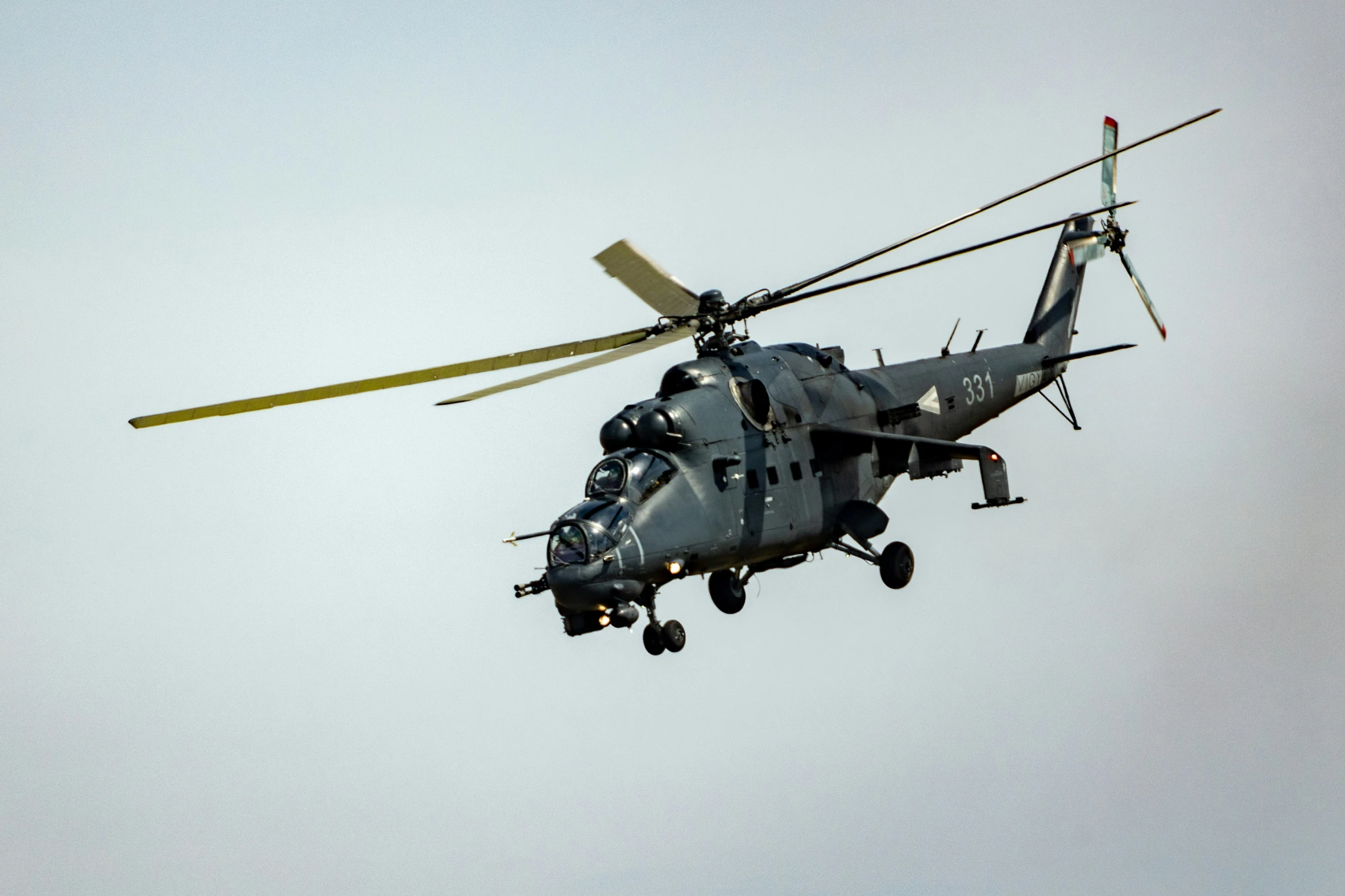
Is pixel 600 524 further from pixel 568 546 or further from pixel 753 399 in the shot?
pixel 753 399

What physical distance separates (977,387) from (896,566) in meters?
5.66

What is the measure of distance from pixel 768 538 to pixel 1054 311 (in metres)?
11.7

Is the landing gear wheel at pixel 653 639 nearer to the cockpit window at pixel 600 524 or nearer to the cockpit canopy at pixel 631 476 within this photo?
the cockpit window at pixel 600 524

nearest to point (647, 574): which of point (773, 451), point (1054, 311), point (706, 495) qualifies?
point (706, 495)

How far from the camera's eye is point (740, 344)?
28.1 meters

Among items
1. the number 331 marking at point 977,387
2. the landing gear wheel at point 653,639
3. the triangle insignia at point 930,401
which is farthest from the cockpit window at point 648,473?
the number 331 marking at point 977,387

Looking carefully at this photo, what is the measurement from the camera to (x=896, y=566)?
28.3 metres

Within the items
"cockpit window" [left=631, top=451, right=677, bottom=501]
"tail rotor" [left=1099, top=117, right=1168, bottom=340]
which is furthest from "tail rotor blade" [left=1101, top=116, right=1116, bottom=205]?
"cockpit window" [left=631, top=451, right=677, bottom=501]

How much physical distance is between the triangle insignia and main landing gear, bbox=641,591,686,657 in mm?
7928

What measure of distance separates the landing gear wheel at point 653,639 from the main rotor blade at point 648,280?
527 cm

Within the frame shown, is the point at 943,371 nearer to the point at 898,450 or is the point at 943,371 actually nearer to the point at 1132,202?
the point at 898,450

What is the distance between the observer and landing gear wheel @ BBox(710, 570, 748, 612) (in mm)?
28594

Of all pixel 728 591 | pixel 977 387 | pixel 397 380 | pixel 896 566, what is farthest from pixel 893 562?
pixel 397 380

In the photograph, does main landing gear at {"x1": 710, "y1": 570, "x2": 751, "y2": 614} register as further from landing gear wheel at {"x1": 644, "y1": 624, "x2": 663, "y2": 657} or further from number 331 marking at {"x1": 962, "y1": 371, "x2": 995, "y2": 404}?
number 331 marking at {"x1": 962, "y1": 371, "x2": 995, "y2": 404}
